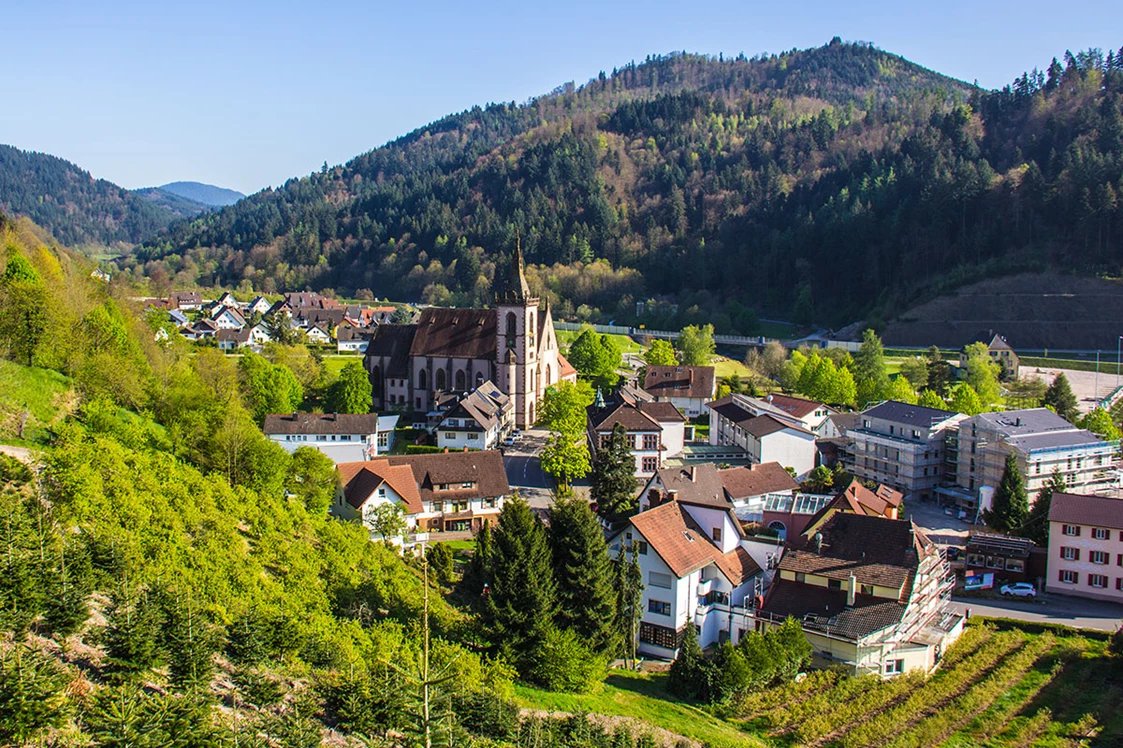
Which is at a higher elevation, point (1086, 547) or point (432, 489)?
point (432, 489)

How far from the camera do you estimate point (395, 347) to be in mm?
55469

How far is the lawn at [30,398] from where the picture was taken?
84.1 ft

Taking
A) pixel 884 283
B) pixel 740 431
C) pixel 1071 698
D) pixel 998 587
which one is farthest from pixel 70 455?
pixel 884 283

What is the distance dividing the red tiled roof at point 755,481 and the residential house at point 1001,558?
22.4ft

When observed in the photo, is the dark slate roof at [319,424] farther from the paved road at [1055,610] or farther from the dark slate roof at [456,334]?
the paved road at [1055,610]

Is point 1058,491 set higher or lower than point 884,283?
lower

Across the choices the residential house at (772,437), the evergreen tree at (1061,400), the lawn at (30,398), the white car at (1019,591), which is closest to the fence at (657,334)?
the evergreen tree at (1061,400)

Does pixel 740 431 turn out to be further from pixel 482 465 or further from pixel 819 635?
pixel 819 635

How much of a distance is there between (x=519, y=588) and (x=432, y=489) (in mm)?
13206

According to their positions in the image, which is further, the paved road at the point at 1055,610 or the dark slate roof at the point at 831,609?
the paved road at the point at 1055,610

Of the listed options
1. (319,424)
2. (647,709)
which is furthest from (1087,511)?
(319,424)

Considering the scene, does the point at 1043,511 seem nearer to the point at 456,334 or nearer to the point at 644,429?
the point at 644,429

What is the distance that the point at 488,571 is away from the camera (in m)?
22.7

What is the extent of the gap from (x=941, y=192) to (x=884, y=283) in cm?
1111
